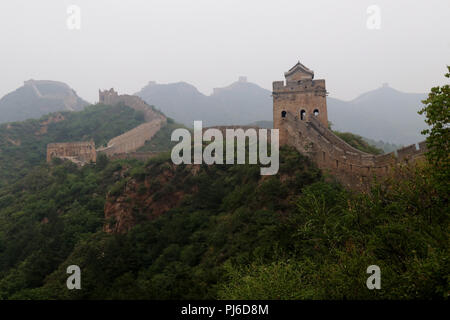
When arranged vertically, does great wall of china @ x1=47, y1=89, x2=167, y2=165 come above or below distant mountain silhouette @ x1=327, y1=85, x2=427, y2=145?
below

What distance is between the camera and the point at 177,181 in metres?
28.0

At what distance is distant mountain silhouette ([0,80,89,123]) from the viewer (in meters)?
132

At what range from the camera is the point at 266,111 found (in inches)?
6895

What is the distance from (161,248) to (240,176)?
22.8ft

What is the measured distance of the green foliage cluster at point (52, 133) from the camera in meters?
58.9

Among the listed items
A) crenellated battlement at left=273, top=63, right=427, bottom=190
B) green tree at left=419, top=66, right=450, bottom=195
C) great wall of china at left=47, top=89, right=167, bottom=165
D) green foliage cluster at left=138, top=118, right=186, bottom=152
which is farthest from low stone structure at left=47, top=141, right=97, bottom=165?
green tree at left=419, top=66, right=450, bottom=195

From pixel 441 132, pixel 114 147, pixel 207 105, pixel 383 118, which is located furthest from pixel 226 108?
pixel 441 132

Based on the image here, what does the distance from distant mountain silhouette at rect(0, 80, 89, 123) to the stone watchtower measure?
415 feet

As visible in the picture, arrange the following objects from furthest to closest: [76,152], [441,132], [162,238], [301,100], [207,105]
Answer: [207,105] < [76,152] < [301,100] < [162,238] < [441,132]

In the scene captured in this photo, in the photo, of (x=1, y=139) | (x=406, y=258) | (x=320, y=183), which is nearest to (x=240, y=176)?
(x=320, y=183)

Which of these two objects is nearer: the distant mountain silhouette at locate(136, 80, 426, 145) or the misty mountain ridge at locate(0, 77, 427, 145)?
the misty mountain ridge at locate(0, 77, 427, 145)

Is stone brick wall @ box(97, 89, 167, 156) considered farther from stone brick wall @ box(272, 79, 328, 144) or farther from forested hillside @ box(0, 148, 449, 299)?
stone brick wall @ box(272, 79, 328, 144)

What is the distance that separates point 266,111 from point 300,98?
153m

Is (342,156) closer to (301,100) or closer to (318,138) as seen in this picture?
(318,138)
